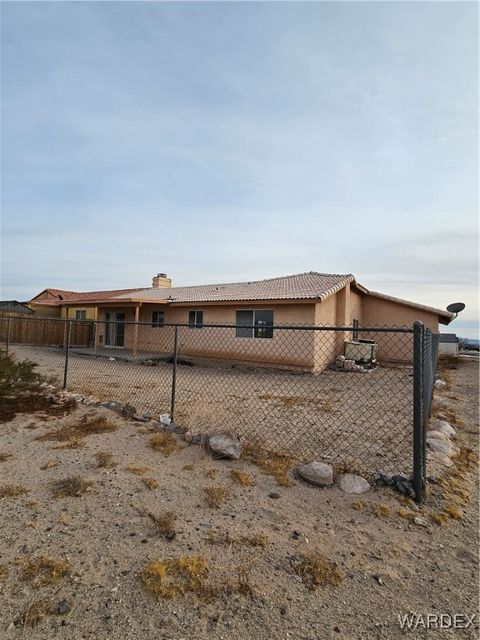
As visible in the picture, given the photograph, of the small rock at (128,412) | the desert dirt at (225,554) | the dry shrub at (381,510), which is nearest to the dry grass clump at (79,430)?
the small rock at (128,412)

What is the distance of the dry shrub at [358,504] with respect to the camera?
114 inches

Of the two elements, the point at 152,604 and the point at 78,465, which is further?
the point at 78,465

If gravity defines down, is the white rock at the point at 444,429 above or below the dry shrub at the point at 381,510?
above

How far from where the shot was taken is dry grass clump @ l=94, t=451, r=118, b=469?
11.7ft

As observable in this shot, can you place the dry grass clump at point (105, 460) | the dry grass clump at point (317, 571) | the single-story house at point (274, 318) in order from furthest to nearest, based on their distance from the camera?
the single-story house at point (274, 318), the dry grass clump at point (105, 460), the dry grass clump at point (317, 571)

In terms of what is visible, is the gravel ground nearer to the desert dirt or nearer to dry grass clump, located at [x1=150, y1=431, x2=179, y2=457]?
dry grass clump, located at [x1=150, y1=431, x2=179, y2=457]

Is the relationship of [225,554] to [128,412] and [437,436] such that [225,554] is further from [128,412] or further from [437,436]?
[437,436]

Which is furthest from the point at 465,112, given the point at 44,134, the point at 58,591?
the point at 44,134

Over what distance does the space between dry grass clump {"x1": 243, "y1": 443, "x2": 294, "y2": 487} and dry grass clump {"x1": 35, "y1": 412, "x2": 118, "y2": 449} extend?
6.86ft

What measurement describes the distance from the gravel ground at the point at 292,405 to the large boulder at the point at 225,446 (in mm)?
677

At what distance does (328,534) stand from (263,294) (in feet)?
37.7

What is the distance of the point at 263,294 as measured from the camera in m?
13.7

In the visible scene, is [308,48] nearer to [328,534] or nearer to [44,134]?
[44,134]

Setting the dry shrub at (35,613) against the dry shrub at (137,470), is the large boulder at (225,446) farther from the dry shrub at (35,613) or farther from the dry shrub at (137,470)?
the dry shrub at (35,613)
